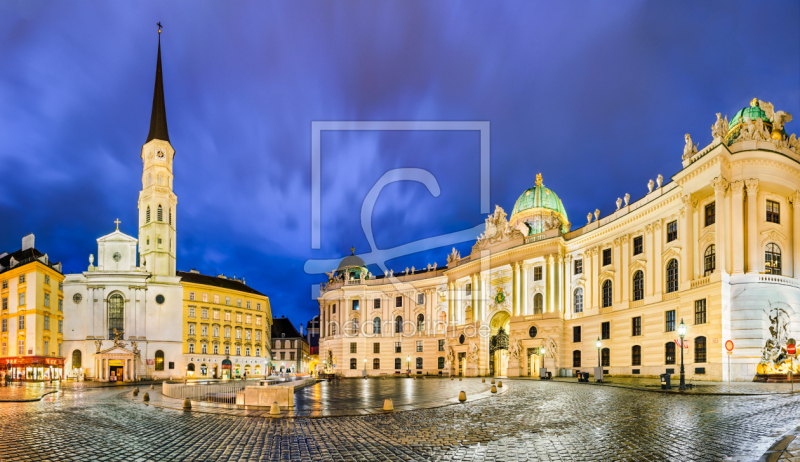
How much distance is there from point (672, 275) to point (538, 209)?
104ft

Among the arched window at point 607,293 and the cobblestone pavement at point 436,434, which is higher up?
the arched window at point 607,293

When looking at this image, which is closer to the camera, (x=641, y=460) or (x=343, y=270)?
(x=641, y=460)

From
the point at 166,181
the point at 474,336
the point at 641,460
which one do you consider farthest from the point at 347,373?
the point at 641,460

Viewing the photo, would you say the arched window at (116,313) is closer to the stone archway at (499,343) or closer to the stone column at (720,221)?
the stone archway at (499,343)

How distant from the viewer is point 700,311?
37.0 m

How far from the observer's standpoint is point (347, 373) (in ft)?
276

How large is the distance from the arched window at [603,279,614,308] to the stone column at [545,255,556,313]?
657 cm

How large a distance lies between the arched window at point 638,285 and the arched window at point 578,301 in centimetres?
825

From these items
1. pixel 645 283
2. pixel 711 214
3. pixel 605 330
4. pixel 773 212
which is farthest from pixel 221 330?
pixel 773 212

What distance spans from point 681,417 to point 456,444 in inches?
330

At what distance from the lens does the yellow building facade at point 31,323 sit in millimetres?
65250

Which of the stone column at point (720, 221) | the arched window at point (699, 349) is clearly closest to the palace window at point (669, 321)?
the arched window at point (699, 349)

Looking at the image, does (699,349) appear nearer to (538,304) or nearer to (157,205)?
(538,304)

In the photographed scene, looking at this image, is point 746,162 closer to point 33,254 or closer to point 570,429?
point 570,429
